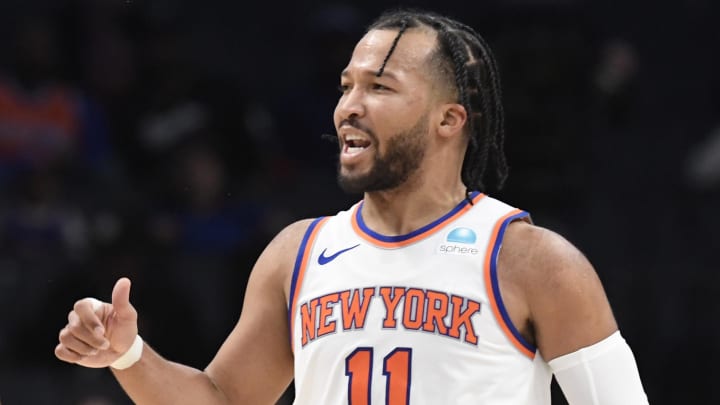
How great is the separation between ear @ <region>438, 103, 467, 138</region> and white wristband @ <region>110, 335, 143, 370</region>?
1.02 meters

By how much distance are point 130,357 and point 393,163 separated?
0.90 m

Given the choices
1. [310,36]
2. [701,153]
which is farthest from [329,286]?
[310,36]

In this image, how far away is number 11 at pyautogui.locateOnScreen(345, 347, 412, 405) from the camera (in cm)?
334

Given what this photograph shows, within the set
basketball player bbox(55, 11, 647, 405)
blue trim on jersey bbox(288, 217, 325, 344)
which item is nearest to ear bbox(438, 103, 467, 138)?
basketball player bbox(55, 11, 647, 405)

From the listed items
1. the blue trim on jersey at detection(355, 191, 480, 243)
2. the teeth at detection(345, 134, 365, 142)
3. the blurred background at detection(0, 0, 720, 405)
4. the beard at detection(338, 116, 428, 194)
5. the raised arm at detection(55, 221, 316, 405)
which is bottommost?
the blurred background at detection(0, 0, 720, 405)

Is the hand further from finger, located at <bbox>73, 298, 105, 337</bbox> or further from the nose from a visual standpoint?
the nose

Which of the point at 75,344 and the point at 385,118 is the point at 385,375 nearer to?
the point at 385,118

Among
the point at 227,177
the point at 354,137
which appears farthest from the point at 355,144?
the point at 227,177

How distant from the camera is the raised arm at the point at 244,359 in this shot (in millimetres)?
3533

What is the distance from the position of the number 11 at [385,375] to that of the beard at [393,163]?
0.45 m

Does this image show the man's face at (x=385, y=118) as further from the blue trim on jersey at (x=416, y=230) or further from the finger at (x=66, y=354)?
the finger at (x=66, y=354)

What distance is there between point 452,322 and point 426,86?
2.17 ft

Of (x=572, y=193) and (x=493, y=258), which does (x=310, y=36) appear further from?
(x=493, y=258)

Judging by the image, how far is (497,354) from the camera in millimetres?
3354
